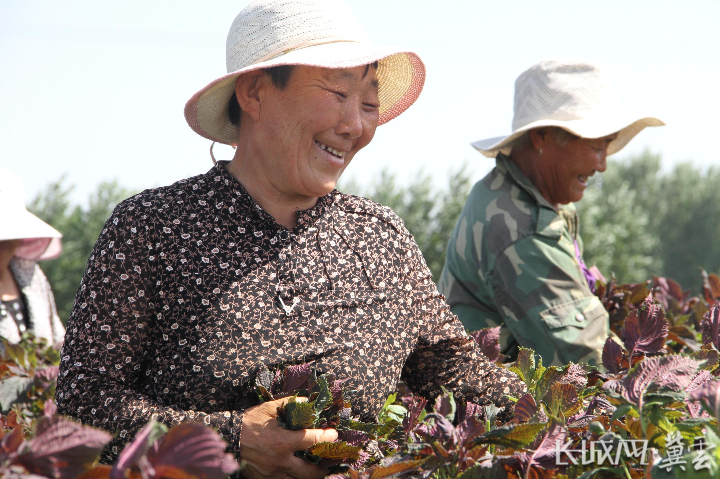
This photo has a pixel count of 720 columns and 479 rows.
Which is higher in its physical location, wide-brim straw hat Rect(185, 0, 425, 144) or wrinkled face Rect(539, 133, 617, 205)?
wide-brim straw hat Rect(185, 0, 425, 144)

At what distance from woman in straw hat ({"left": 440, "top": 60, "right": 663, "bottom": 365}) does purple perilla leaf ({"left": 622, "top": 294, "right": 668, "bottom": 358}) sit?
110 cm

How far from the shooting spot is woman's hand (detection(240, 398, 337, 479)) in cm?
170

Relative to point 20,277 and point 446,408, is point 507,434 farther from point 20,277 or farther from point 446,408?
point 20,277

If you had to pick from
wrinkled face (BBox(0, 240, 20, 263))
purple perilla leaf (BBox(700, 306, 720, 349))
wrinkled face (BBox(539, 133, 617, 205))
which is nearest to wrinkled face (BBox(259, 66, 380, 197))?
purple perilla leaf (BBox(700, 306, 720, 349))

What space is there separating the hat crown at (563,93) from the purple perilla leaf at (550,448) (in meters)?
2.57

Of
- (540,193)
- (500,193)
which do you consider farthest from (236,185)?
(540,193)

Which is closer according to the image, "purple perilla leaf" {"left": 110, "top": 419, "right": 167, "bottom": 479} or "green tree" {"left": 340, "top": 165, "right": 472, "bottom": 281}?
"purple perilla leaf" {"left": 110, "top": 419, "right": 167, "bottom": 479}

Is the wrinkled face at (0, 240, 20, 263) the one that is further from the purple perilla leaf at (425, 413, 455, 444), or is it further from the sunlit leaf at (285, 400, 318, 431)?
the purple perilla leaf at (425, 413, 455, 444)

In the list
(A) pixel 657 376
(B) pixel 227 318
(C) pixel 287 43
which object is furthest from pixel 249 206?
(A) pixel 657 376

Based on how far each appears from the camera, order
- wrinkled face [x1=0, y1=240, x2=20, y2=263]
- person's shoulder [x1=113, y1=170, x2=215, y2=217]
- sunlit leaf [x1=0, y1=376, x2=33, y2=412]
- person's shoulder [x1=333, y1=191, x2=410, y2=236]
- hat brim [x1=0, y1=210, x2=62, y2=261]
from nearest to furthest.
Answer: person's shoulder [x1=113, y1=170, x2=215, y2=217]
person's shoulder [x1=333, y1=191, x2=410, y2=236]
sunlit leaf [x1=0, y1=376, x2=33, y2=412]
hat brim [x1=0, y1=210, x2=62, y2=261]
wrinkled face [x1=0, y1=240, x2=20, y2=263]

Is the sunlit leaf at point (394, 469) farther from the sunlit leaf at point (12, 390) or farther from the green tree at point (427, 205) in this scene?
the green tree at point (427, 205)

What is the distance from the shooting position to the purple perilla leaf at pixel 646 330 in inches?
78.7

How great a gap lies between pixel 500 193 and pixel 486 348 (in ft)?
3.61

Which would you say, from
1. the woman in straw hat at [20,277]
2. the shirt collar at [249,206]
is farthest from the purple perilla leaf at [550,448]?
the woman in straw hat at [20,277]
